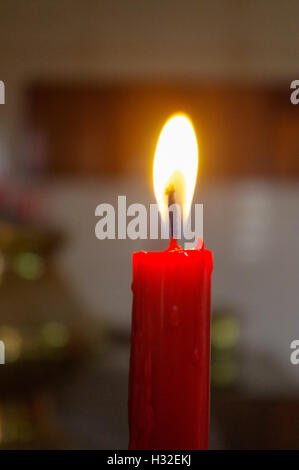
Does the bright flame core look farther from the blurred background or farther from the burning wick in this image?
the blurred background

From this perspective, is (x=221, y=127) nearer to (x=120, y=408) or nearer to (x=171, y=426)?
(x=120, y=408)

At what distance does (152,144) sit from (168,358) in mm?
1139

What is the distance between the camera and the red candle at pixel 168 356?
24 cm

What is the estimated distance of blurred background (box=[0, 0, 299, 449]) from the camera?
1267 millimetres

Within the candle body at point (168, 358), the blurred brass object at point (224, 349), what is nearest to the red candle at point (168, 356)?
the candle body at point (168, 358)

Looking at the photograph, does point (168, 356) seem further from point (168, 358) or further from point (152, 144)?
point (152, 144)

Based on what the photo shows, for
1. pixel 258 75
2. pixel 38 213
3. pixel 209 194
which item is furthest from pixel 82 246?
pixel 258 75

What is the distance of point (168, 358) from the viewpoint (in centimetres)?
24

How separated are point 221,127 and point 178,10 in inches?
12.3

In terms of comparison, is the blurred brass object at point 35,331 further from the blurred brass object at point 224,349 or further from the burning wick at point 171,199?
the burning wick at point 171,199

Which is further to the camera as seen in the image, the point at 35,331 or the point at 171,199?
the point at 35,331

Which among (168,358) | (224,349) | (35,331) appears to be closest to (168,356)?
(168,358)

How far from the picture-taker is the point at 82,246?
1309mm

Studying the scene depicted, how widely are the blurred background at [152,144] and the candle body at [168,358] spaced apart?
0.96 metres
